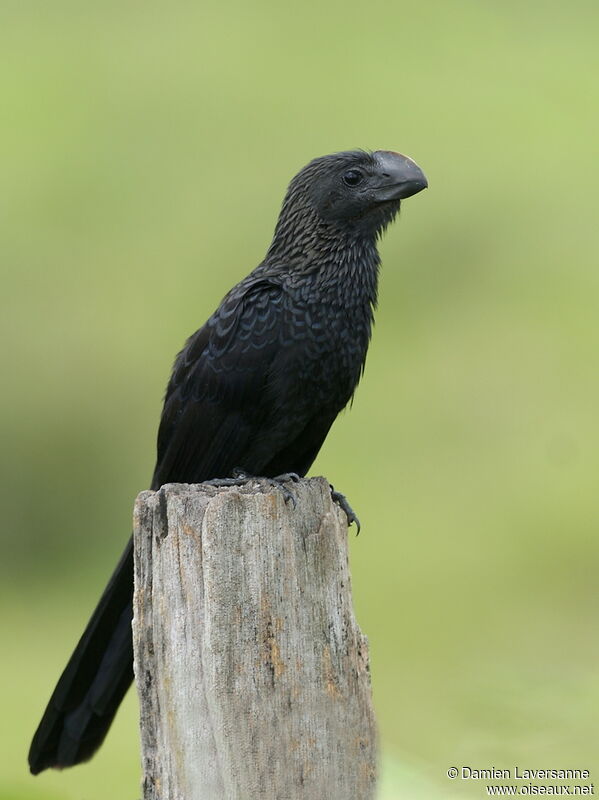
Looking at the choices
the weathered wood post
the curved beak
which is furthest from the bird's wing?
the weathered wood post

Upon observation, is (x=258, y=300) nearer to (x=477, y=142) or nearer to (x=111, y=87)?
(x=477, y=142)

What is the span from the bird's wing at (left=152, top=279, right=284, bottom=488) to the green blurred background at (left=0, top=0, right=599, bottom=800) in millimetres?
2390

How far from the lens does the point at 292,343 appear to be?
443 cm

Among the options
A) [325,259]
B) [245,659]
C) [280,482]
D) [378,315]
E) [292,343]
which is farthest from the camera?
[378,315]

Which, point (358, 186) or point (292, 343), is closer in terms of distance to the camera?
point (292, 343)

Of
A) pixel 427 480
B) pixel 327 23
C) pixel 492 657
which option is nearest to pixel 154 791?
pixel 492 657

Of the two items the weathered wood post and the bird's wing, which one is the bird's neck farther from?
the weathered wood post

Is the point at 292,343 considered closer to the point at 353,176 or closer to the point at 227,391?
the point at 227,391

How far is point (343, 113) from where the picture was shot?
1448cm

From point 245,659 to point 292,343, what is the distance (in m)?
1.63

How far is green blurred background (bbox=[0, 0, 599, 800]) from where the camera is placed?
360 inches

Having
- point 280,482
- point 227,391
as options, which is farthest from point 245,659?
point 227,391

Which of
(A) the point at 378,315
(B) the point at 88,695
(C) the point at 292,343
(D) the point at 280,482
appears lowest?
(B) the point at 88,695

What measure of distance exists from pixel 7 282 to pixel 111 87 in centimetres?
454
